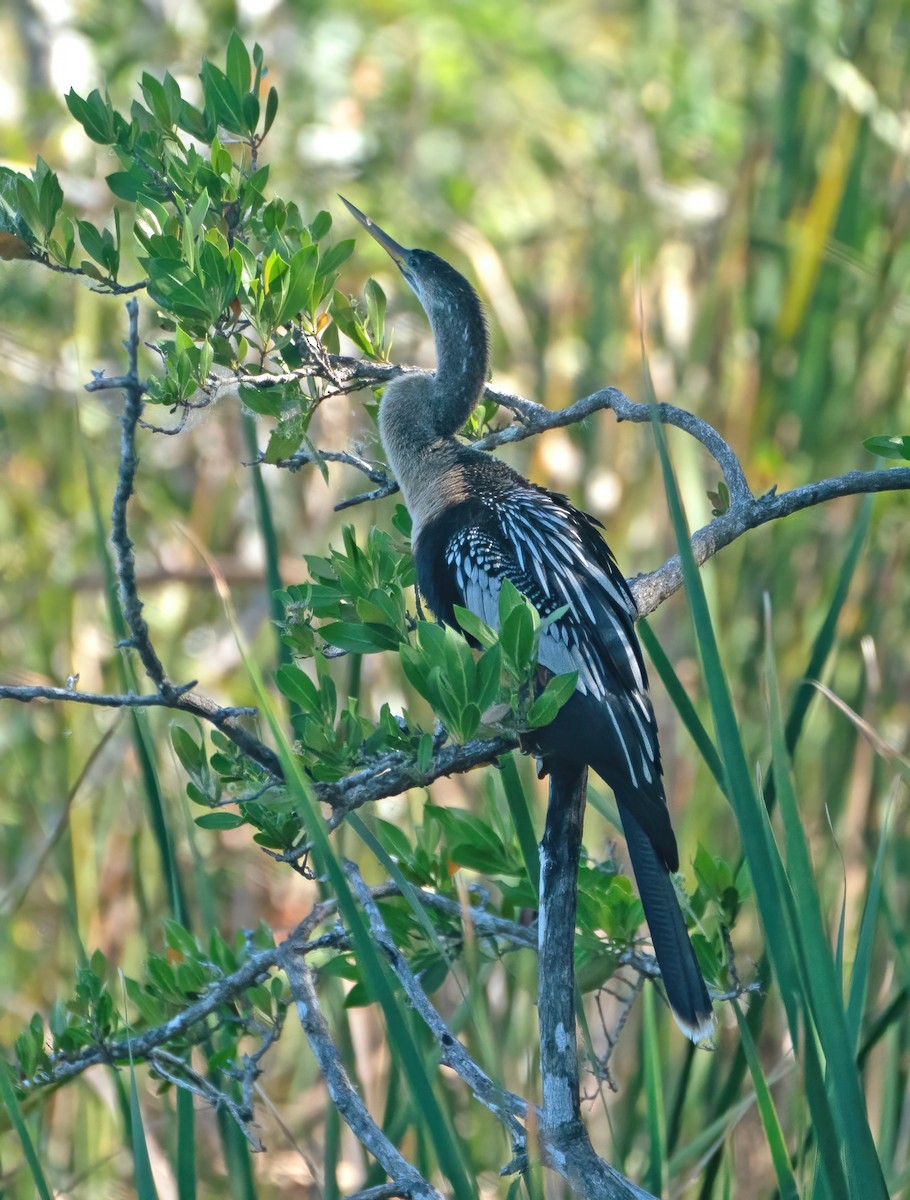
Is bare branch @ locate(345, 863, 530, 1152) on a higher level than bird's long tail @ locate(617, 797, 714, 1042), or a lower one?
lower

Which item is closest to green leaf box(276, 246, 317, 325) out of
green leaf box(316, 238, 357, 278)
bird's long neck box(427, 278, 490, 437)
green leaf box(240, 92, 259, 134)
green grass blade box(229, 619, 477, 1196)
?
green leaf box(316, 238, 357, 278)

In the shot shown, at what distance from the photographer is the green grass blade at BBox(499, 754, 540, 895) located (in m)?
1.23

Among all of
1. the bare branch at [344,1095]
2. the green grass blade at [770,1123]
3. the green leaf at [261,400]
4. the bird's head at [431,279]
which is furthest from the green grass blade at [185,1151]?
the bird's head at [431,279]

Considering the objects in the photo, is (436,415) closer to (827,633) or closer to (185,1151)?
(827,633)

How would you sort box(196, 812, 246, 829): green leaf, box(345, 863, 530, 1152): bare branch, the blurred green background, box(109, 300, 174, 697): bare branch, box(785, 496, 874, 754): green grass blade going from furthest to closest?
the blurred green background, box(785, 496, 874, 754): green grass blade, box(196, 812, 246, 829): green leaf, box(345, 863, 530, 1152): bare branch, box(109, 300, 174, 697): bare branch

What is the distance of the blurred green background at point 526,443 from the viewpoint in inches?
92.7

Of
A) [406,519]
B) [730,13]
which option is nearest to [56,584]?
[406,519]

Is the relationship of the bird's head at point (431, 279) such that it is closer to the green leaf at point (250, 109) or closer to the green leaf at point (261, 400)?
the green leaf at point (250, 109)

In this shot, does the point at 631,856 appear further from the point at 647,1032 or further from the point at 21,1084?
the point at 21,1084

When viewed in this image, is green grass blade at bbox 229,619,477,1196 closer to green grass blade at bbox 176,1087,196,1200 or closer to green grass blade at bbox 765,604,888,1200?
green grass blade at bbox 765,604,888,1200

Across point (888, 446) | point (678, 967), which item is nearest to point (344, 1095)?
point (678, 967)

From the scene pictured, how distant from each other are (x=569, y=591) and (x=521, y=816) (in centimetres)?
30

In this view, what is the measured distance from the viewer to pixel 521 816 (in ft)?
4.17

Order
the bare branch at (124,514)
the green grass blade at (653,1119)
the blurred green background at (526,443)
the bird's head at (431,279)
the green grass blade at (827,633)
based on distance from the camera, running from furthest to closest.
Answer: the blurred green background at (526,443) < the bird's head at (431,279) < the green grass blade at (827,633) < the green grass blade at (653,1119) < the bare branch at (124,514)
